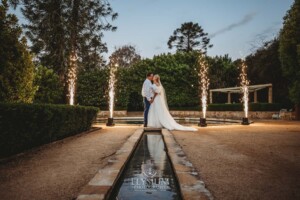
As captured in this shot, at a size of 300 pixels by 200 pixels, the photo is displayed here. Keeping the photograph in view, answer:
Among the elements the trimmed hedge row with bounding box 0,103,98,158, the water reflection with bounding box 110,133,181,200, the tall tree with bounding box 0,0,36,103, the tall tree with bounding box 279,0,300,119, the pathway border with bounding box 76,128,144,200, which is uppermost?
the tall tree with bounding box 279,0,300,119

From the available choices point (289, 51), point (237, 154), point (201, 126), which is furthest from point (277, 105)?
point (237, 154)

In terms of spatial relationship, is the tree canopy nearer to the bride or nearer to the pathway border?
the bride

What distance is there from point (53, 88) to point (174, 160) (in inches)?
649

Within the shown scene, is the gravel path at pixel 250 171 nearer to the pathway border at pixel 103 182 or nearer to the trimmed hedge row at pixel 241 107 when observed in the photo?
the pathway border at pixel 103 182

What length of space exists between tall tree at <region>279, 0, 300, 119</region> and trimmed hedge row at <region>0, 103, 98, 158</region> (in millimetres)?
15858

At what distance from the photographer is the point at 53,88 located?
19.8 m

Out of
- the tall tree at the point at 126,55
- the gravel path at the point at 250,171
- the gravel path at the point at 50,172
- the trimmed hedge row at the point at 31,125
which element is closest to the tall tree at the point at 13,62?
the trimmed hedge row at the point at 31,125

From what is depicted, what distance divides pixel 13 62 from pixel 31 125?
5195 millimetres

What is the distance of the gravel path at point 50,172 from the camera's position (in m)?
3.40

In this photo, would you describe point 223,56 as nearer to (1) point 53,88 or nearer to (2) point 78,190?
(1) point 53,88

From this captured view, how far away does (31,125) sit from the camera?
21.0ft

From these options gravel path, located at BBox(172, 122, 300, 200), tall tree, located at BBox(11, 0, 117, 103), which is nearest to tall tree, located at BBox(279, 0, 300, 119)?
tall tree, located at BBox(11, 0, 117, 103)

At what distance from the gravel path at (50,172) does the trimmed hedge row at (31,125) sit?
275 mm

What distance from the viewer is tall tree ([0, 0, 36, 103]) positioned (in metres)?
10.0
